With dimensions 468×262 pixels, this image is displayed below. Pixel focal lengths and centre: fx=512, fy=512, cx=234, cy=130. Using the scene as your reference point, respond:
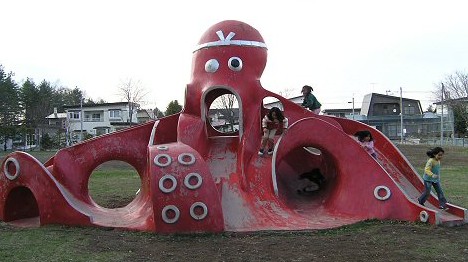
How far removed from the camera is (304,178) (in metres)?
12.7

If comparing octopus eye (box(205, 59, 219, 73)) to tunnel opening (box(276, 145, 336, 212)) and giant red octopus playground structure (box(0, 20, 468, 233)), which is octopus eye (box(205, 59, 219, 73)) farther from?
tunnel opening (box(276, 145, 336, 212))

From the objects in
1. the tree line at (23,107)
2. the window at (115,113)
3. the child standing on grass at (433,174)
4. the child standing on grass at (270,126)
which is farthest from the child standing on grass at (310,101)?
the window at (115,113)

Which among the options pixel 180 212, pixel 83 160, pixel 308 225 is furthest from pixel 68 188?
pixel 308 225

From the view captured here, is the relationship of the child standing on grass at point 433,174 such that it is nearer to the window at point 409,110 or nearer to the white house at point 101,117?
the white house at point 101,117

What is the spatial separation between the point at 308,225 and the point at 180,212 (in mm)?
2404

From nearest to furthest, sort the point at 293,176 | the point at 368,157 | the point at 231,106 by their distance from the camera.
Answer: the point at 368,157 < the point at 293,176 < the point at 231,106

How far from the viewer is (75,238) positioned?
8.85m

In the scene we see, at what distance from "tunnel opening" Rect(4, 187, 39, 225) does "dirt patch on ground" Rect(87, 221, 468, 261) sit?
254cm

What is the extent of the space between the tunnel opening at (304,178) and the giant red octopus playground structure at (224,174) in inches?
1.8

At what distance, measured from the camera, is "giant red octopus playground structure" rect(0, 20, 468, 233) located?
915 cm

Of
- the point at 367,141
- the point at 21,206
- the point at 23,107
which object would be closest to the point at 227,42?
the point at 367,141

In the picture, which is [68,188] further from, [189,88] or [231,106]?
[231,106]

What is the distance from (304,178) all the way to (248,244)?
4.58 m

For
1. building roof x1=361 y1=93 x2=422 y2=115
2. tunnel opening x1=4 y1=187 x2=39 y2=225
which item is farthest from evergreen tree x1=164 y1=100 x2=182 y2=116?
tunnel opening x1=4 y1=187 x2=39 y2=225
